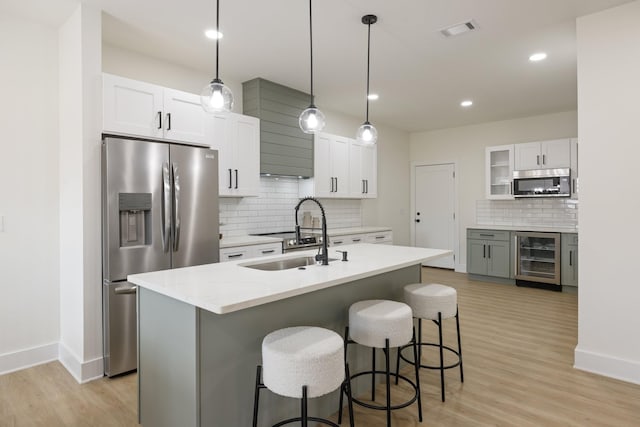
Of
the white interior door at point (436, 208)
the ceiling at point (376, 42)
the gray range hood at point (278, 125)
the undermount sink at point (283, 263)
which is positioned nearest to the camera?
the undermount sink at point (283, 263)

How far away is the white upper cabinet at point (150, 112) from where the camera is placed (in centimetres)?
298

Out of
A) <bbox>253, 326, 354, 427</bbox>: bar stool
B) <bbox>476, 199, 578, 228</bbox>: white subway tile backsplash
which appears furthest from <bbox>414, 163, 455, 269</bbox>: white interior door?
<bbox>253, 326, 354, 427</bbox>: bar stool

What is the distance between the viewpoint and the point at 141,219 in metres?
3.02

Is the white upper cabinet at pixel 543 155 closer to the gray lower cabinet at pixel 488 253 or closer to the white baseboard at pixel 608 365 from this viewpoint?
the gray lower cabinet at pixel 488 253

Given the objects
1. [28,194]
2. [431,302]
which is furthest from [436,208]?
[28,194]

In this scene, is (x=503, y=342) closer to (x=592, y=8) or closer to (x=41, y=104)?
(x=592, y=8)

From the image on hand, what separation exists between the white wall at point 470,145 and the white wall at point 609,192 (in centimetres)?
363

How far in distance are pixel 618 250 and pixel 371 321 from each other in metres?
2.11

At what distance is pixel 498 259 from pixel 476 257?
36 centimetres

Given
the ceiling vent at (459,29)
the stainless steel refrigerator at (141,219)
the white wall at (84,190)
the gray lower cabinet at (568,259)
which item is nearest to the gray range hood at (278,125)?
the stainless steel refrigerator at (141,219)

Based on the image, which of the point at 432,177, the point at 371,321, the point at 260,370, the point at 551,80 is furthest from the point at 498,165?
the point at 260,370

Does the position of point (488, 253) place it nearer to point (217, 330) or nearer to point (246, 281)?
point (246, 281)

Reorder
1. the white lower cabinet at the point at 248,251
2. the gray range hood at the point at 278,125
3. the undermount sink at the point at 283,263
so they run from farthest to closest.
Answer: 1. the gray range hood at the point at 278,125
2. the white lower cabinet at the point at 248,251
3. the undermount sink at the point at 283,263

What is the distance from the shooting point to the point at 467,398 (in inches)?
100
